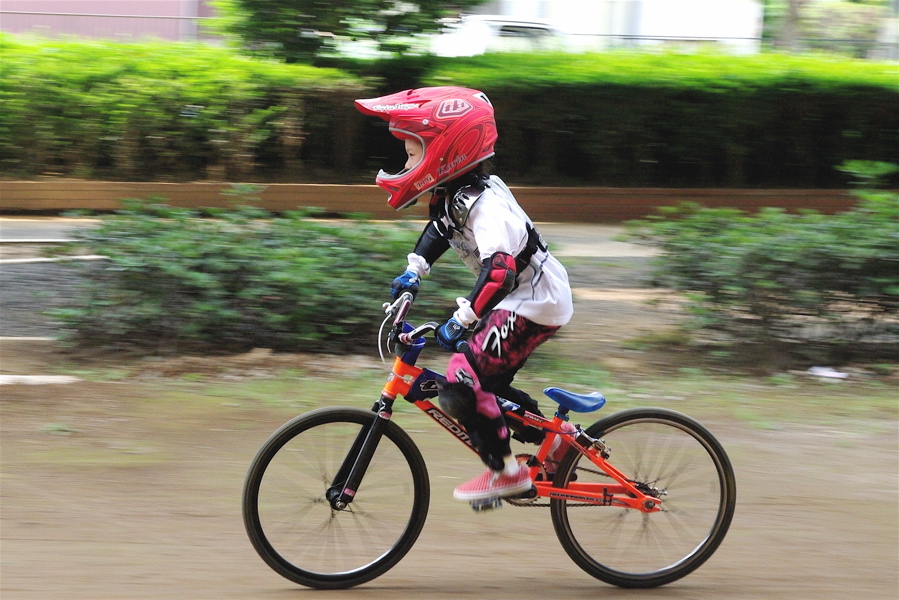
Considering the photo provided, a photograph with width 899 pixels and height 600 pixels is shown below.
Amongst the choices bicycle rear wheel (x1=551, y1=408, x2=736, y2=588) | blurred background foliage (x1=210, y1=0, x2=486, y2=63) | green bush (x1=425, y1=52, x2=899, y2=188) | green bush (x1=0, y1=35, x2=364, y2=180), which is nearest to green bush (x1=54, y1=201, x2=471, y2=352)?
bicycle rear wheel (x1=551, y1=408, x2=736, y2=588)

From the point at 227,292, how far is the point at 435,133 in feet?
10.8

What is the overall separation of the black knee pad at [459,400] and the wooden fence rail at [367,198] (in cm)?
736

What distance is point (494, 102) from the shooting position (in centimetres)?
1316

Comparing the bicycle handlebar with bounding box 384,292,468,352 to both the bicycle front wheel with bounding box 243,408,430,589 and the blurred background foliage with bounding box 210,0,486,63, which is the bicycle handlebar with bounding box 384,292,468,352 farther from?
the blurred background foliage with bounding box 210,0,486,63

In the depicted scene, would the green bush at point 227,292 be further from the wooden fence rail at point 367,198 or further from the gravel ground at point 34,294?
the wooden fence rail at point 367,198

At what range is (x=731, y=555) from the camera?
4434mm

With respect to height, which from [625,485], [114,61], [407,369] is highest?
[114,61]

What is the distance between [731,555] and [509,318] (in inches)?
60.4

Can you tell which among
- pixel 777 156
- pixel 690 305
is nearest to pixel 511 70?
pixel 777 156

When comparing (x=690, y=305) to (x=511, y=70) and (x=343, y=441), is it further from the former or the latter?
(x=511, y=70)

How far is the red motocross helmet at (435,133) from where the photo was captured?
383 centimetres

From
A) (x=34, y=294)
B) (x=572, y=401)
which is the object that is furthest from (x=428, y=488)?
(x=34, y=294)

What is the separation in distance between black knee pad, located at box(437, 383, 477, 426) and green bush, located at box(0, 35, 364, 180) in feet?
31.2

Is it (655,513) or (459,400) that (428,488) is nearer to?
(459,400)
